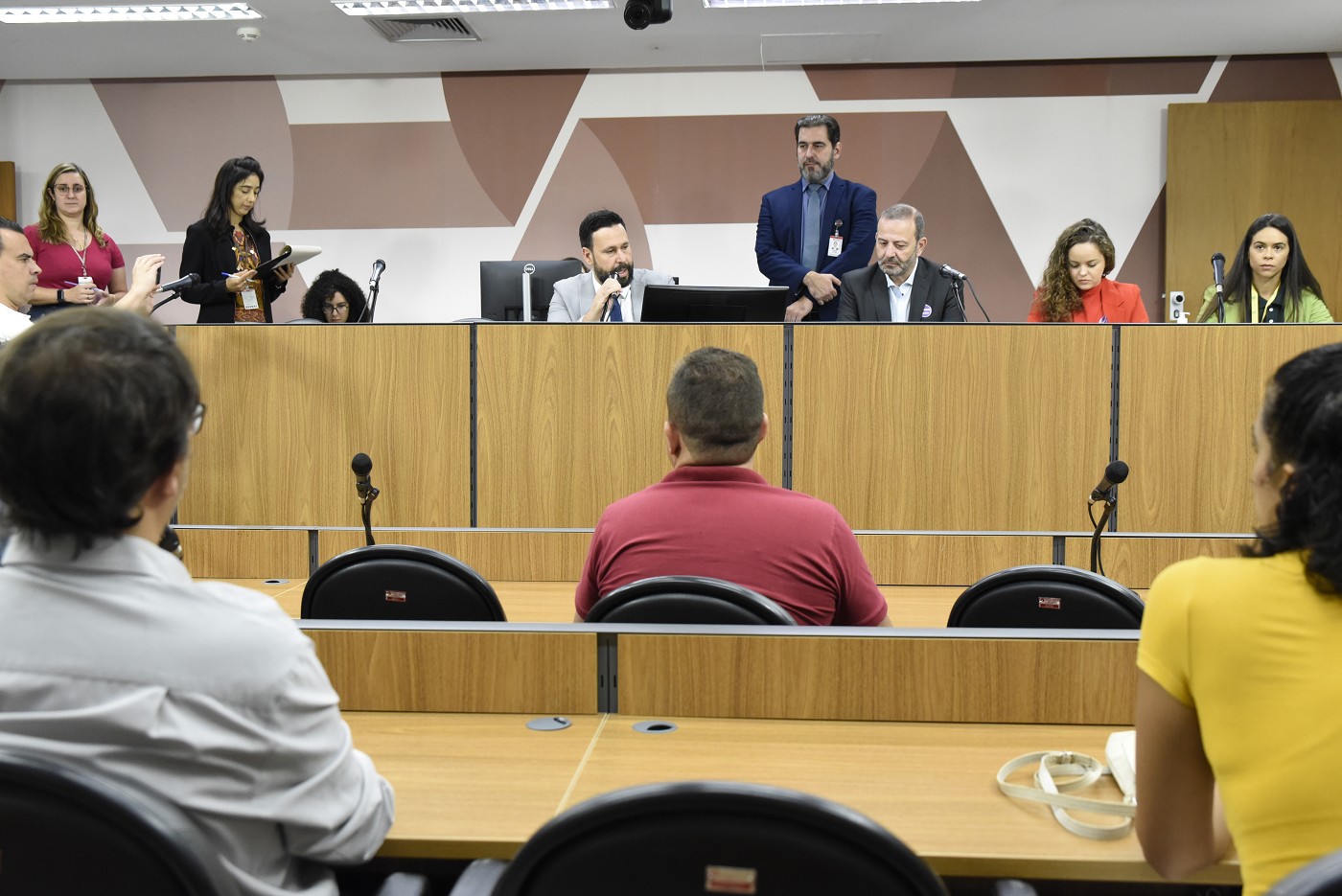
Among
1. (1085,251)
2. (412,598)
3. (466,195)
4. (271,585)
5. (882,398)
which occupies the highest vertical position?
(466,195)

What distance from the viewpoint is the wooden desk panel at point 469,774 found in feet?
3.83

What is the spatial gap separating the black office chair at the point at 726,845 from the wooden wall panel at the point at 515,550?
8.09ft

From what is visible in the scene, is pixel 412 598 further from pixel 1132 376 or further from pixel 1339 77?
pixel 1339 77

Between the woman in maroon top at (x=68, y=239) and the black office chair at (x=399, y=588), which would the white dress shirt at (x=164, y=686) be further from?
the woman in maroon top at (x=68, y=239)

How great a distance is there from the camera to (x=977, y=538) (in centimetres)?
329

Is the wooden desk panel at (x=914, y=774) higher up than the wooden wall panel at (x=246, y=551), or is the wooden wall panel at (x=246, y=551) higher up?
the wooden desk panel at (x=914, y=774)

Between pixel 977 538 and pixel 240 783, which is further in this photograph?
pixel 977 538

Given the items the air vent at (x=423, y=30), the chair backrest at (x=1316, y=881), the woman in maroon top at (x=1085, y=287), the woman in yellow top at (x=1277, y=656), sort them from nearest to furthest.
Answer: the chair backrest at (x=1316, y=881)
the woman in yellow top at (x=1277, y=656)
the woman in maroon top at (x=1085, y=287)
the air vent at (x=423, y=30)

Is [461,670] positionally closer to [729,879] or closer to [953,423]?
[729,879]

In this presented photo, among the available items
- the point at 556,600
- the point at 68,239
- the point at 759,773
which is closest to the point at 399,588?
the point at 759,773

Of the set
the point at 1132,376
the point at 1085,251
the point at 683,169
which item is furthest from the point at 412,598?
the point at 683,169

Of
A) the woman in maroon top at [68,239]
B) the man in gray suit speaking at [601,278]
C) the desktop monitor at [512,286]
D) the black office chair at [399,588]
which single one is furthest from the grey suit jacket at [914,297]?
the woman in maroon top at [68,239]

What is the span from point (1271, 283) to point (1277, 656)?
3.91 m

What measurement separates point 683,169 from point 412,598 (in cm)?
556
